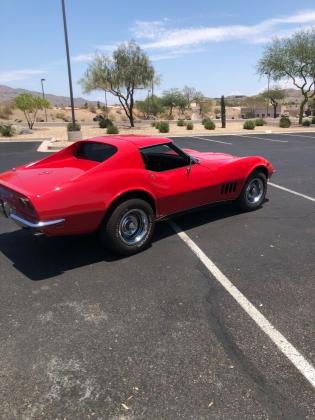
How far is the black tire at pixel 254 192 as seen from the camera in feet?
21.1

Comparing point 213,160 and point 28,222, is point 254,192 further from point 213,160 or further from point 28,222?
point 28,222

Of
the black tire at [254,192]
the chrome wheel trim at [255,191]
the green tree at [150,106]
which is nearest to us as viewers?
the black tire at [254,192]

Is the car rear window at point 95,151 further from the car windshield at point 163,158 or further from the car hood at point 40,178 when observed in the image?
the car windshield at point 163,158

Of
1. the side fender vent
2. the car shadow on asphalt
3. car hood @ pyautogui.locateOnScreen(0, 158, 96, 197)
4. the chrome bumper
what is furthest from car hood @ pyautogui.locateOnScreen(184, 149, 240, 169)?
the chrome bumper

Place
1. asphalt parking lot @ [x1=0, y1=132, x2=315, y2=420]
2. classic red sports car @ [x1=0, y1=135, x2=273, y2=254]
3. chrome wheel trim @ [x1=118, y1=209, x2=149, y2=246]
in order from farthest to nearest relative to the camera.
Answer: chrome wheel trim @ [x1=118, y1=209, x2=149, y2=246], classic red sports car @ [x1=0, y1=135, x2=273, y2=254], asphalt parking lot @ [x1=0, y1=132, x2=315, y2=420]

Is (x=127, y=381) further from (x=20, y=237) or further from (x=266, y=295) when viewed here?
(x=20, y=237)

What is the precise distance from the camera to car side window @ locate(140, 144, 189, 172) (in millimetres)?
5184

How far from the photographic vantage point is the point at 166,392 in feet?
8.44

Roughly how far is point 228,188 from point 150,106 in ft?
205

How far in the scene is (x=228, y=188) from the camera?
607cm

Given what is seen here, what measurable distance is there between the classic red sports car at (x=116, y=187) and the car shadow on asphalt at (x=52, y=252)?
41 centimetres

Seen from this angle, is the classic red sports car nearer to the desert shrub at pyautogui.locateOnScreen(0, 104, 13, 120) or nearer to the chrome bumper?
the chrome bumper

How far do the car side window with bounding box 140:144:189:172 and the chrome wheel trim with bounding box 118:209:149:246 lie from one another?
2.27 ft

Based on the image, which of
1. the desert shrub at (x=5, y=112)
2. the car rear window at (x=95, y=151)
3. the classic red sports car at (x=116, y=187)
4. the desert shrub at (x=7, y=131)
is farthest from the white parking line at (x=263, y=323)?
the desert shrub at (x=5, y=112)
